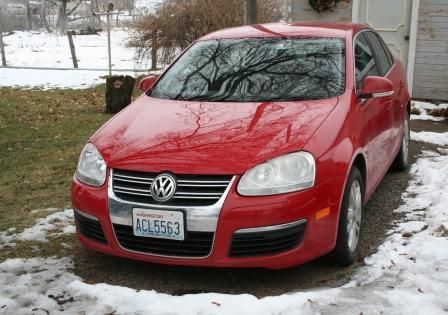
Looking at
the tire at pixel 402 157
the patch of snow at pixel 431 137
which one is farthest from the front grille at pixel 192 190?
the patch of snow at pixel 431 137

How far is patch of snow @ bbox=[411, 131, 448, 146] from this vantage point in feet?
22.9

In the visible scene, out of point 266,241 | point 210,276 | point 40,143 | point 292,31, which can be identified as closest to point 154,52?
point 40,143

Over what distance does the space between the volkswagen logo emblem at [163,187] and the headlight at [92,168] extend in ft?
1.29

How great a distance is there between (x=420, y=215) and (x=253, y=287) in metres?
1.73

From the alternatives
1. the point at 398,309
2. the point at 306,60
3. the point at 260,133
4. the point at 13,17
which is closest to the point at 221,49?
the point at 306,60

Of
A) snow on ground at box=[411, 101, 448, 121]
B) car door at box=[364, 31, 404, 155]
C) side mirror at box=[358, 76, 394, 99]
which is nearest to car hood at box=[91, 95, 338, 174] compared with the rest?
side mirror at box=[358, 76, 394, 99]

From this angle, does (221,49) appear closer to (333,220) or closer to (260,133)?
(260,133)

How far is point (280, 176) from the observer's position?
3.22 meters

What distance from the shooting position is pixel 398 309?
303cm

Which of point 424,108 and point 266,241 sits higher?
point 266,241

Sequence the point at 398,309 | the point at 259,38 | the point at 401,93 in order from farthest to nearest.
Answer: the point at 401,93 < the point at 259,38 < the point at 398,309

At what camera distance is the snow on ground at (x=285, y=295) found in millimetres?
3049

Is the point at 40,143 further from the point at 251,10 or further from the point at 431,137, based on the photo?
the point at 431,137

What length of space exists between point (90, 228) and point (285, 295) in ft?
4.12
